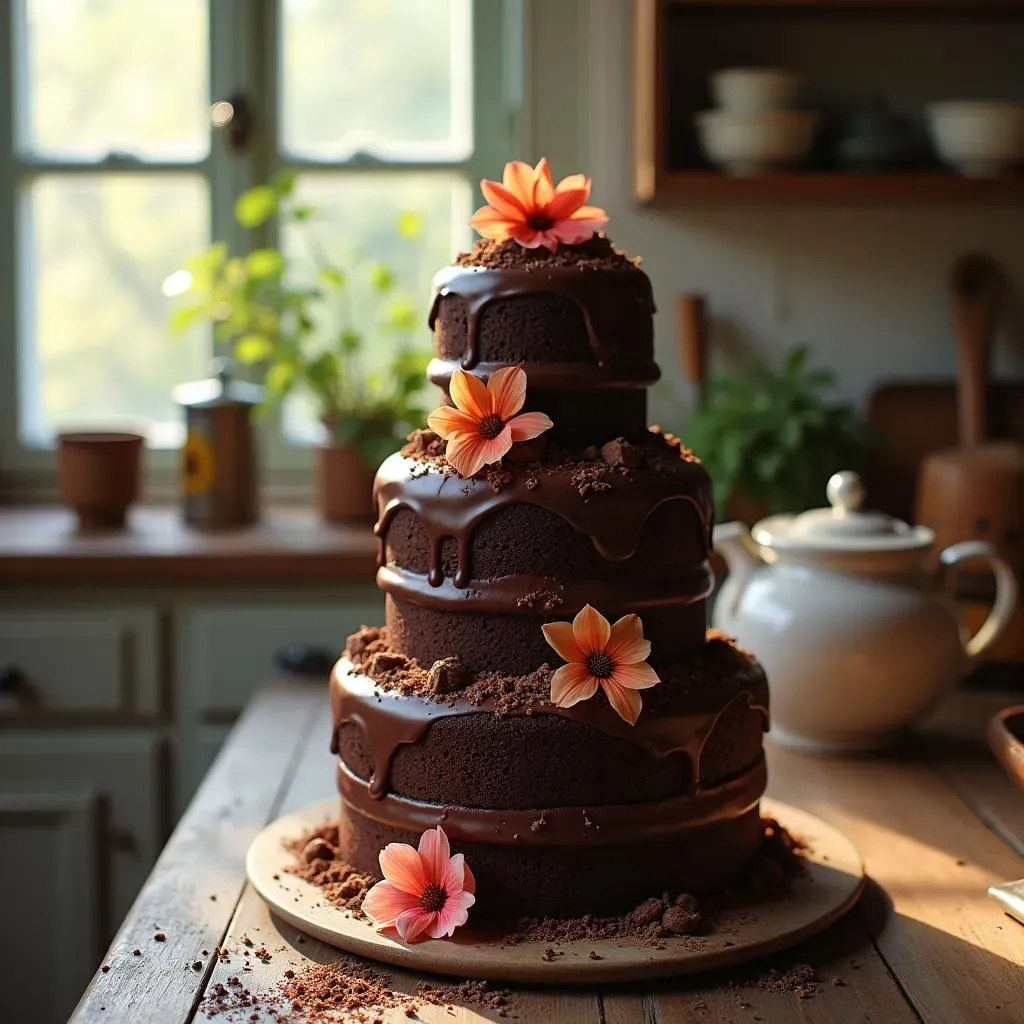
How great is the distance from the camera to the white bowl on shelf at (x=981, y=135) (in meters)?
2.49

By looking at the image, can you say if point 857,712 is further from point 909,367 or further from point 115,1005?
point 909,367

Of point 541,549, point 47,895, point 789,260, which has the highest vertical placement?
point 789,260

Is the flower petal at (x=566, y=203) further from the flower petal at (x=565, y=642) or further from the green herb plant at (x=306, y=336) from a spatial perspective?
the green herb plant at (x=306, y=336)

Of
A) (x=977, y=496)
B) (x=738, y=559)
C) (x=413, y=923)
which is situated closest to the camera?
(x=413, y=923)

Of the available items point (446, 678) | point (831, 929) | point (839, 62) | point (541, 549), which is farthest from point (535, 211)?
point (839, 62)

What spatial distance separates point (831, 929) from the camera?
1271 millimetres

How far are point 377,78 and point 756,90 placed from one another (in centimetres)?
77

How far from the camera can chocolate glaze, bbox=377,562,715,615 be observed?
3.99 ft

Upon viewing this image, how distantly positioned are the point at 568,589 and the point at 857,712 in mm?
659

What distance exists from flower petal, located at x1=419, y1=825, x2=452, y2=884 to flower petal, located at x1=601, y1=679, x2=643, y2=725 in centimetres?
17

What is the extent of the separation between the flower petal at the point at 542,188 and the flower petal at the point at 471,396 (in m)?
0.17

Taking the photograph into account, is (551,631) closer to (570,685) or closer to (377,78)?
(570,685)

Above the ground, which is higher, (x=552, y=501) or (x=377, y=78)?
(x=377, y=78)

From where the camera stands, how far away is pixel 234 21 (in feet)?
9.25
